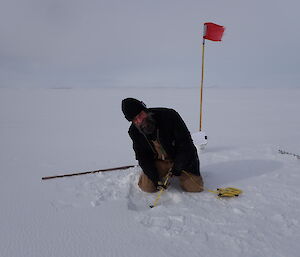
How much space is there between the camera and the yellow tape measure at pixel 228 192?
3109 millimetres

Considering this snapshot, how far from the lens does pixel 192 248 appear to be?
7.41 ft

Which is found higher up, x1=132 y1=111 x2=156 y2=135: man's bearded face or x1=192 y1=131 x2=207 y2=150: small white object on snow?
x1=132 y1=111 x2=156 y2=135: man's bearded face

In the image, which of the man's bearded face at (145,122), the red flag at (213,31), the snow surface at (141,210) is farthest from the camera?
the red flag at (213,31)

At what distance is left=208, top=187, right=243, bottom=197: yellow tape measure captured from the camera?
10.2ft

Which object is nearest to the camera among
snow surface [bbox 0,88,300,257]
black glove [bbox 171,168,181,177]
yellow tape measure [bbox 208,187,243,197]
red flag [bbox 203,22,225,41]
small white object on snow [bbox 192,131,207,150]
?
snow surface [bbox 0,88,300,257]

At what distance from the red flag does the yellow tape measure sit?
347 centimetres

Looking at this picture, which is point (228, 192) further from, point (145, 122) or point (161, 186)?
point (145, 122)

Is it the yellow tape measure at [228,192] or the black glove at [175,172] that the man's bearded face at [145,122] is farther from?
the yellow tape measure at [228,192]

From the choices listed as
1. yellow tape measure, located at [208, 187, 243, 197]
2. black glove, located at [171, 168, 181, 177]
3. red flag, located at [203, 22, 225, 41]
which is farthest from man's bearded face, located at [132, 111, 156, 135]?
red flag, located at [203, 22, 225, 41]

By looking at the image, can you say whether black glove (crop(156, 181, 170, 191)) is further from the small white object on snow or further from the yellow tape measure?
the small white object on snow

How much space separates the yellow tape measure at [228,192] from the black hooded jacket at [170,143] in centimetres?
32

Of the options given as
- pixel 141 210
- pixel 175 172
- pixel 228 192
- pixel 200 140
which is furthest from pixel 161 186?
A: pixel 200 140

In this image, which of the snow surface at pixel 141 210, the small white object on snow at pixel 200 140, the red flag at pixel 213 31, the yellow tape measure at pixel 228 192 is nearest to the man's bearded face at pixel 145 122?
the snow surface at pixel 141 210

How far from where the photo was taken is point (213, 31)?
226 inches
